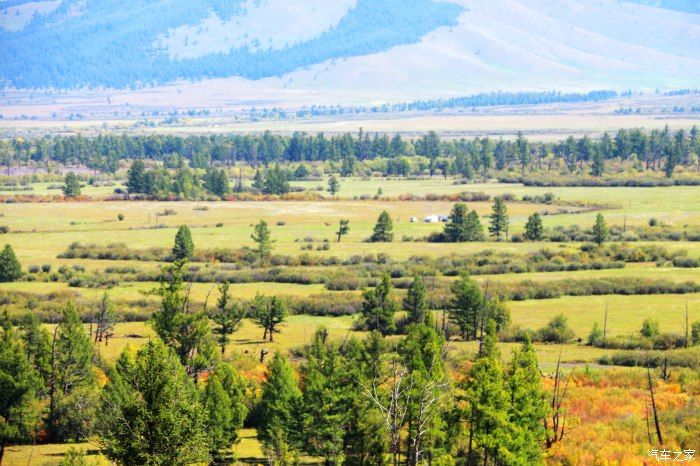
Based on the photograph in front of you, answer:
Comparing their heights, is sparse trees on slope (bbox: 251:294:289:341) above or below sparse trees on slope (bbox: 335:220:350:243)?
below

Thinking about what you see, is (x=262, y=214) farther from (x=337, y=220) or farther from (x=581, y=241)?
(x=581, y=241)

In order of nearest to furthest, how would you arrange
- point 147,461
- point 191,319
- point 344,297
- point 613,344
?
point 147,461, point 191,319, point 613,344, point 344,297

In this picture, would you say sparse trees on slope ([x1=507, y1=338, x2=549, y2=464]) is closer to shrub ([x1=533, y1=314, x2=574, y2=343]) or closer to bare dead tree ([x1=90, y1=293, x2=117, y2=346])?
shrub ([x1=533, y1=314, x2=574, y2=343])

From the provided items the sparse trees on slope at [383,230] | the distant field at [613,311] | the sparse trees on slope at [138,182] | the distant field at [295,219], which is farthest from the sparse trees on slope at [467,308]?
the sparse trees on slope at [138,182]

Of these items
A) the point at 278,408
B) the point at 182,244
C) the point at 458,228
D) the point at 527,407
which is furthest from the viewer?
the point at 458,228

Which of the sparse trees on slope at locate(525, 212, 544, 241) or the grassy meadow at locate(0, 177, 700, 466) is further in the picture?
the sparse trees on slope at locate(525, 212, 544, 241)

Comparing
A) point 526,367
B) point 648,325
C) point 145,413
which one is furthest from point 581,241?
point 145,413

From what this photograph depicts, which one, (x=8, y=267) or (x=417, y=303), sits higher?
(x=417, y=303)

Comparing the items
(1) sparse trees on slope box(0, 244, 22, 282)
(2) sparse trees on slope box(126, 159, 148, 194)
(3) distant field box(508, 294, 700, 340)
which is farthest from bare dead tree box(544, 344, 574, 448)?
(2) sparse trees on slope box(126, 159, 148, 194)

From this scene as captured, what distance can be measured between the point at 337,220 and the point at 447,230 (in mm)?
21072

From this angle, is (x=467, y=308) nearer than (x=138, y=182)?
Yes

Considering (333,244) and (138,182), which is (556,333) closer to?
(333,244)

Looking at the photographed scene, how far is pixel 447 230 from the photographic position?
114188mm

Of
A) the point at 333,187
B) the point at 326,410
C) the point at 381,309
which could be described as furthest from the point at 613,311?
the point at 333,187
